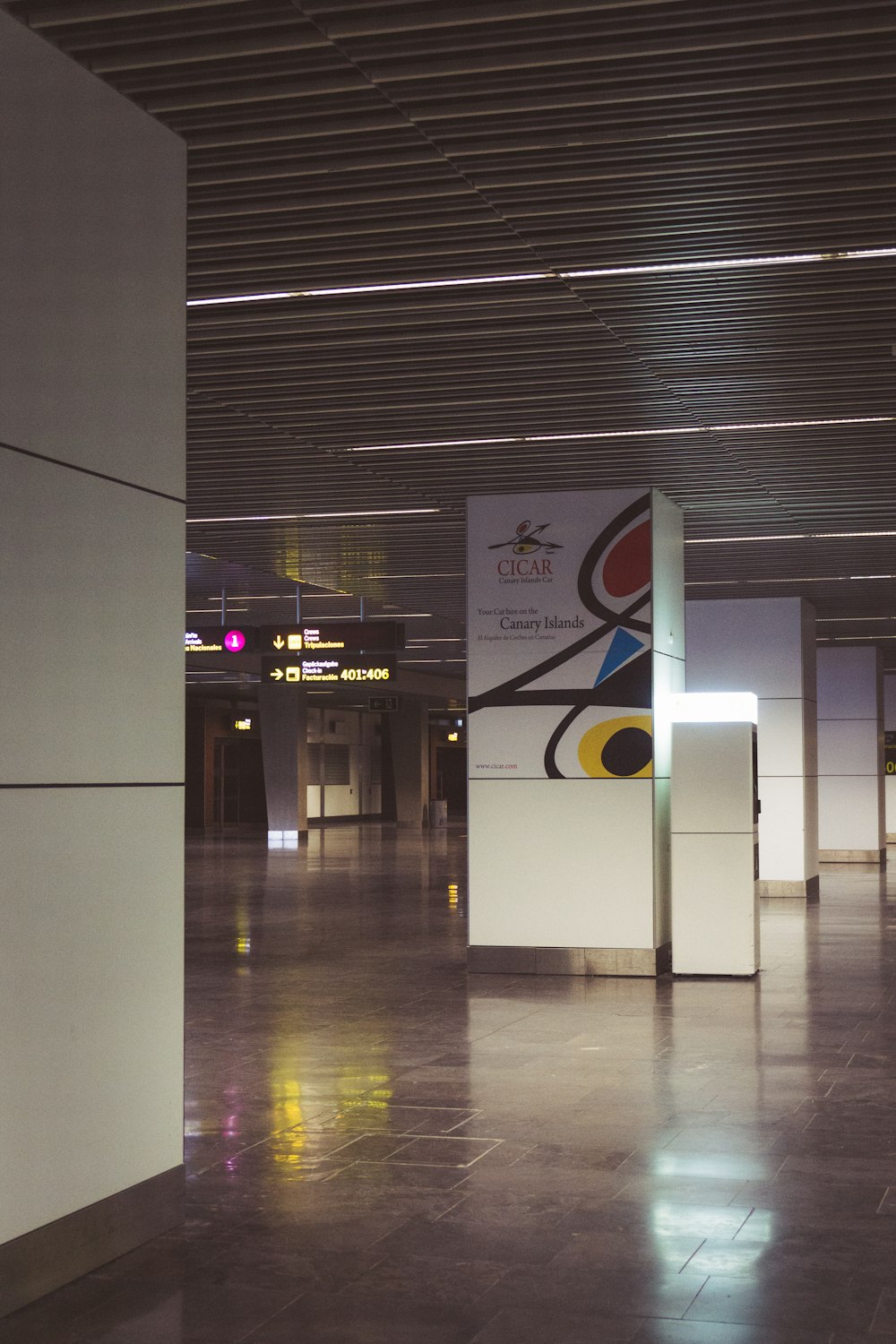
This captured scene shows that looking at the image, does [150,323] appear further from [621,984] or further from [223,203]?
[621,984]

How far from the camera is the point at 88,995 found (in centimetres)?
512

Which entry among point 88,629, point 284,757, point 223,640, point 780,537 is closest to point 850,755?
point 223,640

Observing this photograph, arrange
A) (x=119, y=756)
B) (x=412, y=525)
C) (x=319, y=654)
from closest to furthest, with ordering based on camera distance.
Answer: (x=119, y=756) < (x=412, y=525) < (x=319, y=654)

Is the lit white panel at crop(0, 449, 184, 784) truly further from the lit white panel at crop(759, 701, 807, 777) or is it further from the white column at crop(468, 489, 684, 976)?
the lit white panel at crop(759, 701, 807, 777)

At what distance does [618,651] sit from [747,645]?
30.4 feet

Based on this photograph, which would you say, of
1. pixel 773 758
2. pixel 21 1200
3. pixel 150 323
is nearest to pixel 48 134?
pixel 150 323

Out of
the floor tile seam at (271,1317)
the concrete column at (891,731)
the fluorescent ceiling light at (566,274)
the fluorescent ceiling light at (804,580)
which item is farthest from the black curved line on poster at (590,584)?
the concrete column at (891,731)

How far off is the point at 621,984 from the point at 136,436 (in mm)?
8019

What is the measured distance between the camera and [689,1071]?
861cm

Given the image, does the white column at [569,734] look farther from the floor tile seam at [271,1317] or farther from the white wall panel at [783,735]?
the white wall panel at [783,735]

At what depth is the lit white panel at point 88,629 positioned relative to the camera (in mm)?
4855

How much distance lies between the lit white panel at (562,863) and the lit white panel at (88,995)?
24.8 ft

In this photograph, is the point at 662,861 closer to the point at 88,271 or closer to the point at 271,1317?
the point at 271,1317

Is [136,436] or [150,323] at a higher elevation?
[150,323]
